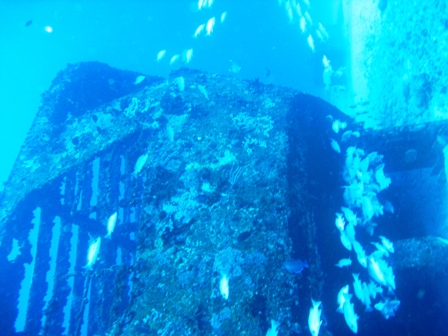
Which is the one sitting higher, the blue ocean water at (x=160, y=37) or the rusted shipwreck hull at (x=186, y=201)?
the blue ocean water at (x=160, y=37)

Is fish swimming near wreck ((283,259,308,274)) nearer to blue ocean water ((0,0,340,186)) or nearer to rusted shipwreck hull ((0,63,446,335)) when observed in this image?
rusted shipwreck hull ((0,63,446,335))

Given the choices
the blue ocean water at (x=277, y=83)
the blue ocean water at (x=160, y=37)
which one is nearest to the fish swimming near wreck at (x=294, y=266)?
the blue ocean water at (x=277, y=83)

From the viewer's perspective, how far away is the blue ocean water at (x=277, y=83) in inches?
120

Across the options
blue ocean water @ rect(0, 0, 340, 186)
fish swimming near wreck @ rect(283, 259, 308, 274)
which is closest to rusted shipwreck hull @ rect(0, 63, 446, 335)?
fish swimming near wreck @ rect(283, 259, 308, 274)

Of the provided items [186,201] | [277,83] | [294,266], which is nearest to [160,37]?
[277,83]

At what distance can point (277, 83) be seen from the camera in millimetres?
19938

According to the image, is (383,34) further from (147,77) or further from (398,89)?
(147,77)

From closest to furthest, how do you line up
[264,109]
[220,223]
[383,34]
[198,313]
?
[198,313] → [220,223] → [264,109] → [383,34]

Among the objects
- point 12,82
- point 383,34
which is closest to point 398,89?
point 383,34

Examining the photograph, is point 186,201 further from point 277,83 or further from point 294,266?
point 277,83

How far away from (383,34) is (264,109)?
3580 millimetres

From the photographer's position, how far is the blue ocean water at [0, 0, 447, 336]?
3.05 meters

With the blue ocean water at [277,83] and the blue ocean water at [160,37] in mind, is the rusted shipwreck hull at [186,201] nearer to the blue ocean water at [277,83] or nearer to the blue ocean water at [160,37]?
the blue ocean water at [277,83]

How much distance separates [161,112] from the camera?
435cm
